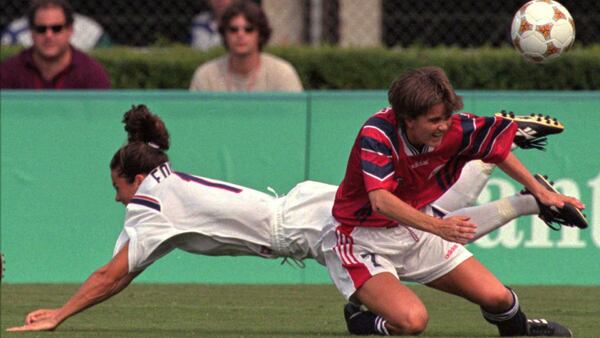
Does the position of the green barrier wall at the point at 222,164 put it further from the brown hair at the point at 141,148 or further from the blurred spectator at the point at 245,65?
the brown hair at the point at 141,148

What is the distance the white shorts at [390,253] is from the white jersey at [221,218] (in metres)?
0.29

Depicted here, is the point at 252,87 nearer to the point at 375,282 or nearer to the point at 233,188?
the point at 233,188

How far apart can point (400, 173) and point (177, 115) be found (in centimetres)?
353

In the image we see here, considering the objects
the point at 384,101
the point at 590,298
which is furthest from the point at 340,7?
the point at 590,298

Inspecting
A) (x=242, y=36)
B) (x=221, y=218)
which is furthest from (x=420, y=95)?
(x=242, y=36)

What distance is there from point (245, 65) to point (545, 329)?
13.9 ft

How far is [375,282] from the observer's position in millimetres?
7176

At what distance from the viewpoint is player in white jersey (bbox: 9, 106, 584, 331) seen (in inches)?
291

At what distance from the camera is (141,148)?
7.74m

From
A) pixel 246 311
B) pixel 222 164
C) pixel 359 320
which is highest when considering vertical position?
pixel 359 320

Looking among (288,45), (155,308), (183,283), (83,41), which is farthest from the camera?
(83,41)

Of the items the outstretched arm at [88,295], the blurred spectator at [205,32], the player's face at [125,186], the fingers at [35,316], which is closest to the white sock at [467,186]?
the player's face at [125,186]

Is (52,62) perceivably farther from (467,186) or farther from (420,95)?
(420,95)

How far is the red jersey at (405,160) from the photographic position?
6.89 m
